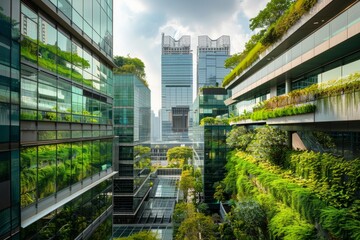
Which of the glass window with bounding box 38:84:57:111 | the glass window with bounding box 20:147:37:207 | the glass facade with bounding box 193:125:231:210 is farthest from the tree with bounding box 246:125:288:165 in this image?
the glass window with bounding box 20:147:37:207

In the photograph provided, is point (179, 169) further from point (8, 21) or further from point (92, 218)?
point (8, 21)

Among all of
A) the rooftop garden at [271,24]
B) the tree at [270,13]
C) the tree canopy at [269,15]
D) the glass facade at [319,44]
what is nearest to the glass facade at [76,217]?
the glass facade at [319,44]

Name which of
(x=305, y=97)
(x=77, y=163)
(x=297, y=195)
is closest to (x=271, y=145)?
(x=305, y=97)

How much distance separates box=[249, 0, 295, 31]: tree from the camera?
25.8 m

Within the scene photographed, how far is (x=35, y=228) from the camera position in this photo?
1159 cm

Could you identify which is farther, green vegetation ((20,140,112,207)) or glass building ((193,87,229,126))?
glass building ((193,87,229,126))

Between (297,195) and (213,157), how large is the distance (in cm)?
2556

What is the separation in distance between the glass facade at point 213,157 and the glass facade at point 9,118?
3060cm

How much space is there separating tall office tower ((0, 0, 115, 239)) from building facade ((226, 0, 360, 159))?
13.9 m

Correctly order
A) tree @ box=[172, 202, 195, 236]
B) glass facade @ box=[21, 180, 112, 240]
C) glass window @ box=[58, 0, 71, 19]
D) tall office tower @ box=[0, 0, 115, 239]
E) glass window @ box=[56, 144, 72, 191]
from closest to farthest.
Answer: tall office tower @ box=[0, 0, 115, 239] → glass facade @ box=[21, 180, 112, 240] → glass window @ box=[58, 0, 71, 19] → glass window @ box=[56, 144, 72, 191] → tree @ box=[172, 202, 195, 236]

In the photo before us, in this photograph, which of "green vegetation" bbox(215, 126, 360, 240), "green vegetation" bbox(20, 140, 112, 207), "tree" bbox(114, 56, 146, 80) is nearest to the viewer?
"green vegetation" bbox(215, 126, 360, 240)

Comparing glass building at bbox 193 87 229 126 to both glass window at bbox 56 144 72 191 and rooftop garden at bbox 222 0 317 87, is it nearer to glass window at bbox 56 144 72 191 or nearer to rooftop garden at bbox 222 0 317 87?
rooftop garden at bbox 222 0 317 87

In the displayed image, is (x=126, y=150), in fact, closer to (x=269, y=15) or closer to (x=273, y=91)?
(x=273, y=91)

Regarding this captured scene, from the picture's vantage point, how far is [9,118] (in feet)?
29.1
